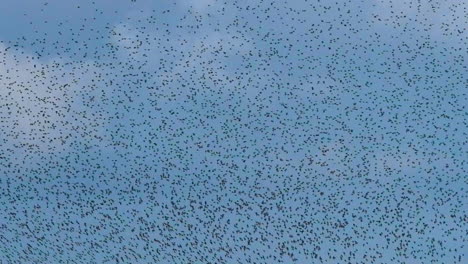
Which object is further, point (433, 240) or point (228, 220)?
point (228, 220)

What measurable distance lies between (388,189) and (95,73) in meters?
16.4

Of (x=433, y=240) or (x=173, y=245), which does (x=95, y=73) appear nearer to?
(x=173, y=245)

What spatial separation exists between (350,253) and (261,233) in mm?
5059

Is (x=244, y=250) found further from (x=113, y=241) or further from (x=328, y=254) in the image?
(x=113, y=241)

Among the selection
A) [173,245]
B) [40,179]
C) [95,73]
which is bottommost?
[173,245]

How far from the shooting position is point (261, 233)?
3638cm

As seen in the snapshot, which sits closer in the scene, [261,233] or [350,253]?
[350,253]

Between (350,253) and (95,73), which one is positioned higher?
(95,73)

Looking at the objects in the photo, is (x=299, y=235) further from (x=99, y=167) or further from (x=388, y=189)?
(x=99, y=167)

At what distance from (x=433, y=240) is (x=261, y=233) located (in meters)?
9.03

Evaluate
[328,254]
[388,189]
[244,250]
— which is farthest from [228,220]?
[388,189]

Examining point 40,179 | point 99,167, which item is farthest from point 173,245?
point 40,179

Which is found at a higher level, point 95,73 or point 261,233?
point 95,73

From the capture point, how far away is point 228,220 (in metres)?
35.6
